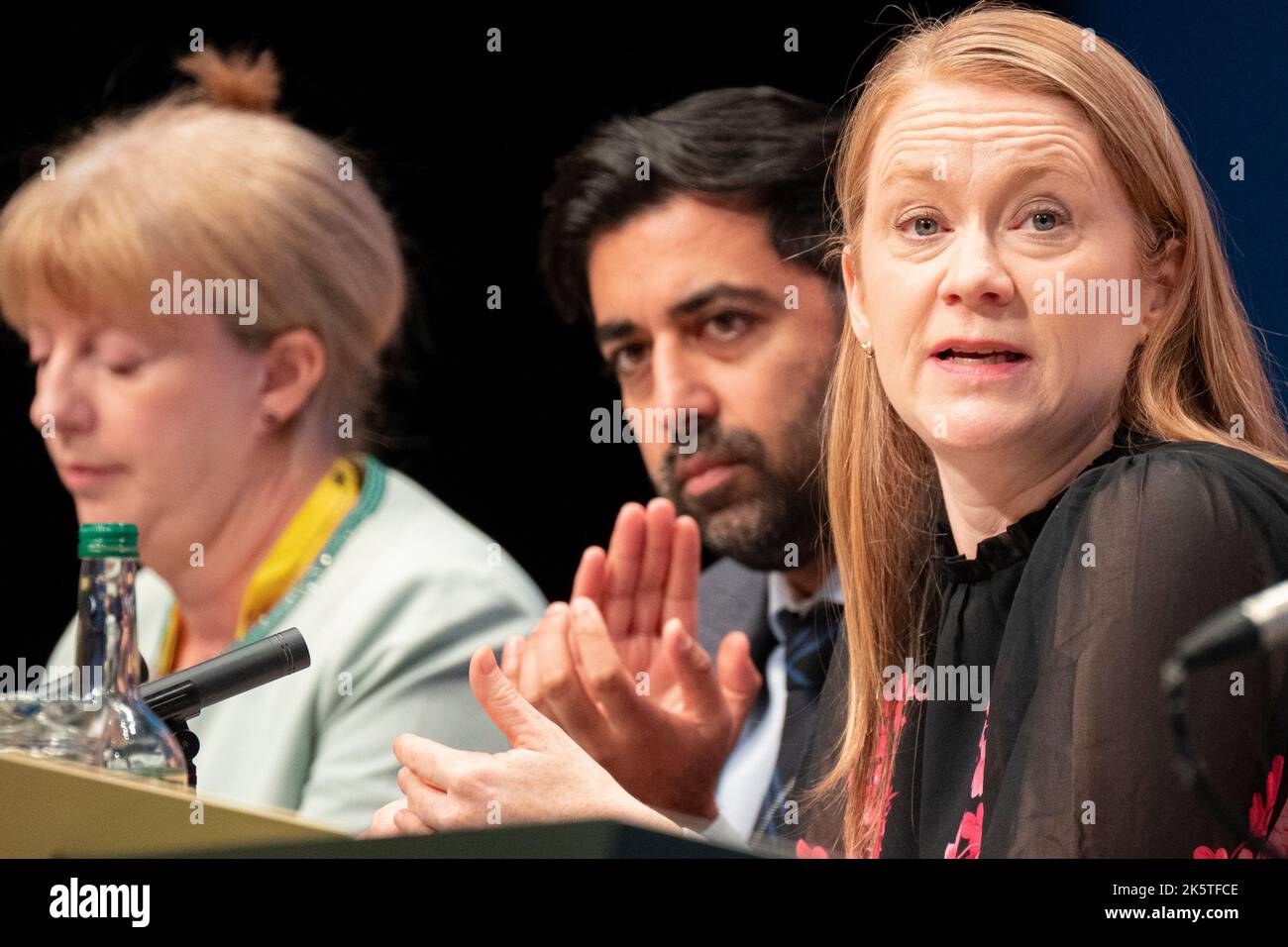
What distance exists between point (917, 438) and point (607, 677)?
1.95 feet

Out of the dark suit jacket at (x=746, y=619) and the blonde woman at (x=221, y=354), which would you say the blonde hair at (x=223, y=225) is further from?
the dark suit jacket at (x=746, y=619)

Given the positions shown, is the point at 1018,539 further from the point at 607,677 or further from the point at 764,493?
the point at 764,493

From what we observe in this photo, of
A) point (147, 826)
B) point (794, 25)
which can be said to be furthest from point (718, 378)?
point (147, 826)

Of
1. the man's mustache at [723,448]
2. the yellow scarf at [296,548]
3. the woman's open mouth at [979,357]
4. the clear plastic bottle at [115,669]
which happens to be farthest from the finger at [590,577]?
the clear plastic bottle at [115,669]

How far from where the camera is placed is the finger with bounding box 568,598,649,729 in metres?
2.39

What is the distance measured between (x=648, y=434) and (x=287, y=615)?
30.2 inches

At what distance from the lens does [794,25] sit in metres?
3.14

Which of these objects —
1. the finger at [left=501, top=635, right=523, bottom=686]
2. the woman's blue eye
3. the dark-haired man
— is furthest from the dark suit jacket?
the woman's blue eye

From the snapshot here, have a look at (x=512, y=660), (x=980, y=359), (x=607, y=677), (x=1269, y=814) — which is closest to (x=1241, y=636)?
(x=1269, y=814)

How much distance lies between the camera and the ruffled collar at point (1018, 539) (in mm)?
1848

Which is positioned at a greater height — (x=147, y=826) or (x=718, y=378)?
(x=718, y=378)

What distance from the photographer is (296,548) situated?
3.19 m
